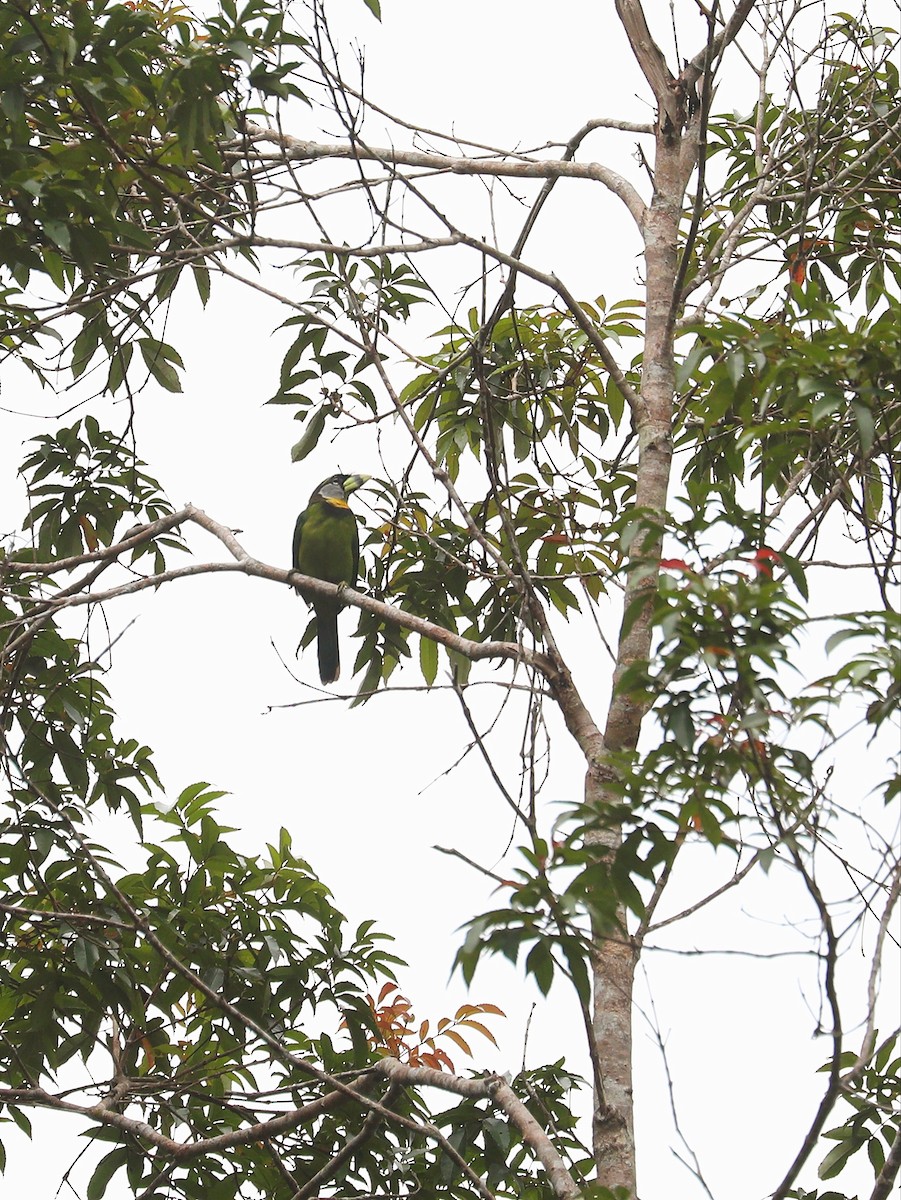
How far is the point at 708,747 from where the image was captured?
1771 millimetres

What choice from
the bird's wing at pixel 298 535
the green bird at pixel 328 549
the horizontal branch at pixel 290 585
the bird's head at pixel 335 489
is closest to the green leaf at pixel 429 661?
the horizontal branch at pixel 290 585

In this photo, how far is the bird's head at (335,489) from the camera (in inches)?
196

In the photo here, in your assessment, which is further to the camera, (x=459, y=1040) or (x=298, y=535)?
(x=298, y=535)

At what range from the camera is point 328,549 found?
16.7 feet

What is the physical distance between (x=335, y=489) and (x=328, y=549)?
0.43 metres

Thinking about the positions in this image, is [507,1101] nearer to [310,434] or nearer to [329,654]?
[310,434]

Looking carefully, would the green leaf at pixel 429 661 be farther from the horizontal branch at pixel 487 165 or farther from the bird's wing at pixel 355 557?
the bird's wing at pixel 355 557

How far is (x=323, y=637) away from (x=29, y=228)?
9.76 ft

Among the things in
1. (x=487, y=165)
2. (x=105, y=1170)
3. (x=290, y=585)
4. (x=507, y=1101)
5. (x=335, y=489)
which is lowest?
(x=105, y=1170)

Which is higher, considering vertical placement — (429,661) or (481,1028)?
(429,661)

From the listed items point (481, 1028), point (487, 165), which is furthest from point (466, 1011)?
point (487, 165)

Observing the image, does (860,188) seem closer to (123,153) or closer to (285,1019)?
(123,153)

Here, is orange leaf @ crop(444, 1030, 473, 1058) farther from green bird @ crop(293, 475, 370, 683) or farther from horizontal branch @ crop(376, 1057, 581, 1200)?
green bird @ crop(293, 475, 370, 683)

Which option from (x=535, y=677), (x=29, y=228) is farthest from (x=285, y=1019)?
(x=29, y=228)
